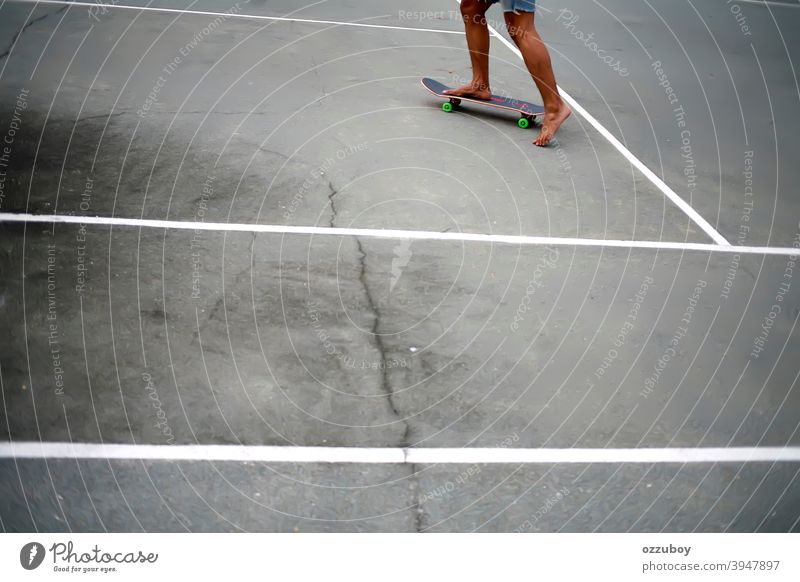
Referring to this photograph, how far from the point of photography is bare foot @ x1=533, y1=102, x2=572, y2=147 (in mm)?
6609

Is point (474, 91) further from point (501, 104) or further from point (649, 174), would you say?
point (649, 174)

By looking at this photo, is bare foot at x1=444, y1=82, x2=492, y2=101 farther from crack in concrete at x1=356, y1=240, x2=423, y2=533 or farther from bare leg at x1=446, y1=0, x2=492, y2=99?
crack in concrete at x1=356, y1=240, x2=423, y2=533

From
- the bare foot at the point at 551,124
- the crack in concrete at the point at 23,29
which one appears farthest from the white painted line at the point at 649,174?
the crack in concrete at the point at 23,29

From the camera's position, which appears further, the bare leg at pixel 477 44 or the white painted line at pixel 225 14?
the white painted line at pixel 225 14

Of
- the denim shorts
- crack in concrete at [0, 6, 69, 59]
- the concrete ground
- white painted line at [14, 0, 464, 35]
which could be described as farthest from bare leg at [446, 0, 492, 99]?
crack in concrete at [0, 6, 69, 59]

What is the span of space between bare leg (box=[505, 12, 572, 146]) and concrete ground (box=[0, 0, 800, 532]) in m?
0.20

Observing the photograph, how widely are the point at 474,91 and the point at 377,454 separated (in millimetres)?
4569

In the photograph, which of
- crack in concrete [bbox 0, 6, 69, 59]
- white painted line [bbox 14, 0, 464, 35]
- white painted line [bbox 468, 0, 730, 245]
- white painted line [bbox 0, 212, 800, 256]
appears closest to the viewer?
white painted line [bbox 0, 212, 800, 256]

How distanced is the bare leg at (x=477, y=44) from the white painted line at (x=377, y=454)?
4.30 m

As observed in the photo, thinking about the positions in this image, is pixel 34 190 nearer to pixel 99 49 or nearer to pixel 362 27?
pixel 99 49

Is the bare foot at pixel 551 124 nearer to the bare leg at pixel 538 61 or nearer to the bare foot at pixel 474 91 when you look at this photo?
the bare leg at pixel 538 61

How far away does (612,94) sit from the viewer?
8.29m

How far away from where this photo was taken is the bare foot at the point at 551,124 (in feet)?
21.7

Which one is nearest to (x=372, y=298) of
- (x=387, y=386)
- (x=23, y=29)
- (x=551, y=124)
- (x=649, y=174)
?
(x=387, y=386)
